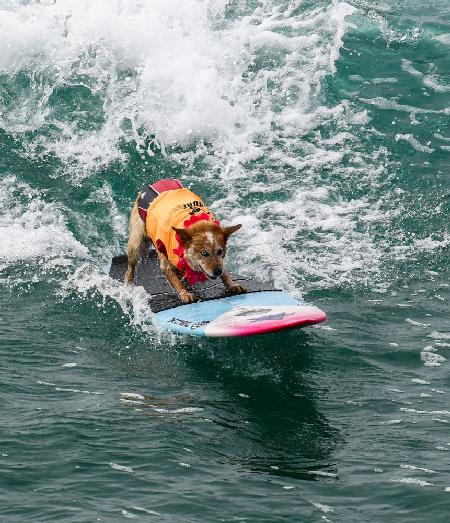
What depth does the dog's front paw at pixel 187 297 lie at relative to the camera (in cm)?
1148

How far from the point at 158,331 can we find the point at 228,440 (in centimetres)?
294

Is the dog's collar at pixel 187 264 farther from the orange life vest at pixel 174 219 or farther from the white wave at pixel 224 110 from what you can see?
the white wave at pixel 224 110

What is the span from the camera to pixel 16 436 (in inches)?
336

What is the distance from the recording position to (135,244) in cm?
1266

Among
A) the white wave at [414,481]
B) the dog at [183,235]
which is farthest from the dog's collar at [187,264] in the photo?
the white wave at [414,481]

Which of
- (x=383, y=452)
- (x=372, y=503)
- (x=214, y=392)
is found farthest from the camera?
(x=214, y=392)

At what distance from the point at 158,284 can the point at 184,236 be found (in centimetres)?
168

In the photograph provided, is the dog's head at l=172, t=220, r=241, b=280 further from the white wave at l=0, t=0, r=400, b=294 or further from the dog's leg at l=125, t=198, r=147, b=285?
the white wave at l=0, t=0, r=400, b=294

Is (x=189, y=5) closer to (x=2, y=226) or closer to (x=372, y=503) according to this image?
(x=2, y=226)

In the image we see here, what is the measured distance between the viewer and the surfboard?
398 inches

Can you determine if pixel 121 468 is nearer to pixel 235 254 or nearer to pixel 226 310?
pixel 226 310

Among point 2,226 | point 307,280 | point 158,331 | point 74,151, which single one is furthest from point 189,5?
point 158,331

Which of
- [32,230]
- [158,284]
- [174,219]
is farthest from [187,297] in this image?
Result: [32,230]

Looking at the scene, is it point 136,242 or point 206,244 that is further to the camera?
point 136,242
